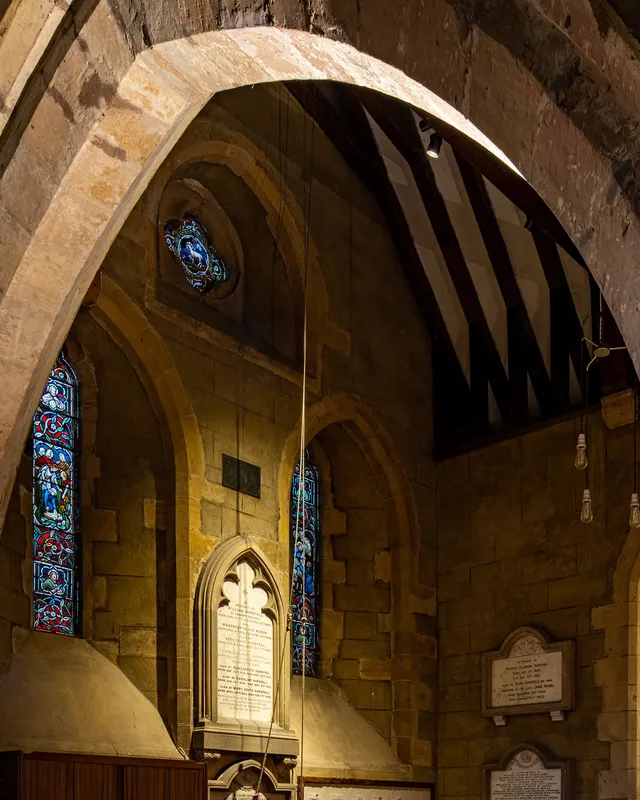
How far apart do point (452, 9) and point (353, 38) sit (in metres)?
0.20

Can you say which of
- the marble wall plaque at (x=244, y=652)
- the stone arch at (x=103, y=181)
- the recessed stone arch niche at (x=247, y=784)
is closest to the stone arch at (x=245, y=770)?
the recessed stone arch niche at (x=247, y=784)

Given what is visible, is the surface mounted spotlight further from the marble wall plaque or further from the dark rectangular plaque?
the marble wall plaque

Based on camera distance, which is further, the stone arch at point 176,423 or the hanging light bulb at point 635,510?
the stone arch at point 176,423

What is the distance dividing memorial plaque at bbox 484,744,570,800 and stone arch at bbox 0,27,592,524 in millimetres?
5663

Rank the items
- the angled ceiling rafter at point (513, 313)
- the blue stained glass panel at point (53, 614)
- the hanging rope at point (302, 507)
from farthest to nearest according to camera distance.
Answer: the angled ceiling rafter at point (513, 313) → the hanging rope at point (302, 507) → the blue stained glass panel at point (53, 614)

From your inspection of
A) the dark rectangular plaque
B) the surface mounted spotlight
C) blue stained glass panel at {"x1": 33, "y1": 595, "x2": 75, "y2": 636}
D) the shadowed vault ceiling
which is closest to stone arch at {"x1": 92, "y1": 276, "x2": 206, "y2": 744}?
the dark rectangular plaque

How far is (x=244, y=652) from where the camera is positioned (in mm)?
7008

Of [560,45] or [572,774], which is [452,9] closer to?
[560,45]

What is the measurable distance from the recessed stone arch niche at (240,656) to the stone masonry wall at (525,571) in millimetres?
1630

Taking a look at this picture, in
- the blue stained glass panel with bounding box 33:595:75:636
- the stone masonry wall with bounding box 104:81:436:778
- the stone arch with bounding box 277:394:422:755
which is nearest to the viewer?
the blue stained glass panel with bounding box 33:595:75:636

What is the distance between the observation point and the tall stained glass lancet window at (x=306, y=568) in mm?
8094

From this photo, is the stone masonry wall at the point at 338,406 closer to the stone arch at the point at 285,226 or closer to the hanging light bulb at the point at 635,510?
the stone arch at the point at 285,226

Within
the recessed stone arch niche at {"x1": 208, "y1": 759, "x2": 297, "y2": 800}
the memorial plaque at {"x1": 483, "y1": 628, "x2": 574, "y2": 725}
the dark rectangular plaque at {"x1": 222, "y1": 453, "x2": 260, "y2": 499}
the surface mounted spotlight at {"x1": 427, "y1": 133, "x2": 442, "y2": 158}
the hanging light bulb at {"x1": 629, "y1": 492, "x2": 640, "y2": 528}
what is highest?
the surface mounted spotlight at {"x1": 427, "y1": 133, "x2": 442, "y2": 158}

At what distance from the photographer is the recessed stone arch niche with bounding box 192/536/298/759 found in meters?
6.65
